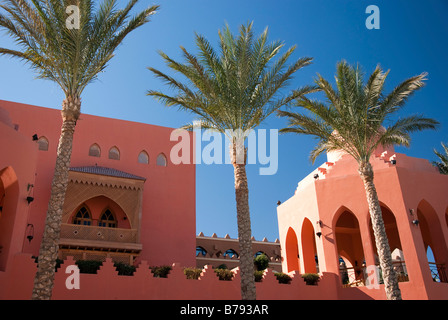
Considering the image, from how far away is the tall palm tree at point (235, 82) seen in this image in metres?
13.6

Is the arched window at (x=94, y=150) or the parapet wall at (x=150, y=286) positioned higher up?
the arched window at (x=94, y=150)

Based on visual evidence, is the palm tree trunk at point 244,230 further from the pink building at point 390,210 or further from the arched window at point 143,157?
the arched window at point 143,157

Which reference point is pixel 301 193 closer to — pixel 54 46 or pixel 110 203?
pixel 110 203

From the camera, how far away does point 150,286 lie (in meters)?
14.6

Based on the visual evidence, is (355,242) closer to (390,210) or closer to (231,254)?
(390,210)

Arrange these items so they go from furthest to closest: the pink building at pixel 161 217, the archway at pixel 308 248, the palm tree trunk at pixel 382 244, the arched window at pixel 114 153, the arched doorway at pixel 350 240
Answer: the arched window at pixel 114 153, the arched doorway at pixel 350 240, the archway at pixel 308 248, the pink building at pixel 161 217, the palm tree trunk at pixel 382 244

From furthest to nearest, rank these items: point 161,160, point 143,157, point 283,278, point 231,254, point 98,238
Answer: point 231,254
point 161,160
point 143,157
point 98,238
point 283,278

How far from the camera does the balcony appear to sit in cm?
1886

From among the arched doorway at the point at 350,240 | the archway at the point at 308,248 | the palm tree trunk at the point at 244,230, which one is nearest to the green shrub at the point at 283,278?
the archway at the point at 308,248

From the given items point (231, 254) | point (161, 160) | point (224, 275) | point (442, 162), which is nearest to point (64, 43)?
point (224, 275)

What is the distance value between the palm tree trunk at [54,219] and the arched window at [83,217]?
11.2m

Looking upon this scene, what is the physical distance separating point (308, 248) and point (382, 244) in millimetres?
5425

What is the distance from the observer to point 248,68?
13.8 meters
